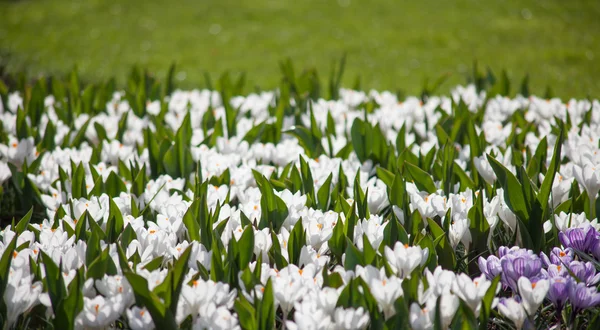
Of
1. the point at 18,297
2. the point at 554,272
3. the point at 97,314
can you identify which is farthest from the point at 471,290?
the point at 18,297

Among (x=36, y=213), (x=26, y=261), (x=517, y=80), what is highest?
(x=26, y=261)

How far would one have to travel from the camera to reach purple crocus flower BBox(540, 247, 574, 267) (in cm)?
160

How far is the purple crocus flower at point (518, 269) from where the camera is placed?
1.50 meters

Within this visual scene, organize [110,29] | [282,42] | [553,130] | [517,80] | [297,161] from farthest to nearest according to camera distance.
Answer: [110,29]
[282,42]
[517,80]
[553,130]
[297,161]

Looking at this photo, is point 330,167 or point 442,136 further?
point 442,136

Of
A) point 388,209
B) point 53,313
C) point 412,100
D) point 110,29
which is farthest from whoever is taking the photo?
point 110,29

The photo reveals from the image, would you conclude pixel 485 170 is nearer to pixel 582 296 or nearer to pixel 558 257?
pixel 558 257

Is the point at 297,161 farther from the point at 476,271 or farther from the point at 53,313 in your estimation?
the point at 53,313

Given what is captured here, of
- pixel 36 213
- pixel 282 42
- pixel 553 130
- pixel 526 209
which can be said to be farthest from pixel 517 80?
pixel 36 213

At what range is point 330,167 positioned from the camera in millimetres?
2391

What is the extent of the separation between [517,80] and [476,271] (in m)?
5.19

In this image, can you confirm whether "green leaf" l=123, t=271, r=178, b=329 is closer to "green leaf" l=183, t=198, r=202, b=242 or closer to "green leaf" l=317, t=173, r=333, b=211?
"green leaf" l=183, t=198, r=202, b=242

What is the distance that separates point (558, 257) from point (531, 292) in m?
0.29

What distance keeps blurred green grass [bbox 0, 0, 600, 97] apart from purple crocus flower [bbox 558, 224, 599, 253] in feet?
14.6
